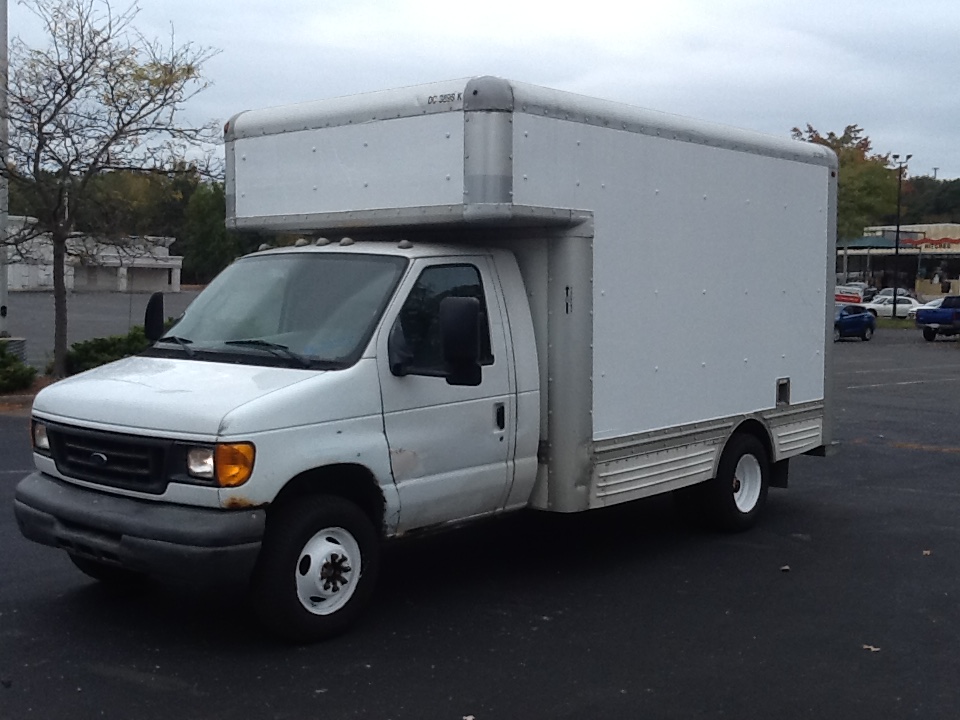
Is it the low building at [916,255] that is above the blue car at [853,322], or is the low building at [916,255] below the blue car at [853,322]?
above

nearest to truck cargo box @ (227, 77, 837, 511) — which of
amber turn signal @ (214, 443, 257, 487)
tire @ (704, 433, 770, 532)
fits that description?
tire @ (704, 433, 770, 532)

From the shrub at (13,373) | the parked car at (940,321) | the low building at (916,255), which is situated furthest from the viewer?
the low building at (916,255)

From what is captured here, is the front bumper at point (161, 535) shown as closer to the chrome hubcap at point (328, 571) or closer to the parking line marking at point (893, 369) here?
the chrome hubcap at point (328, 571)

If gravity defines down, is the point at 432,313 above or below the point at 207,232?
below

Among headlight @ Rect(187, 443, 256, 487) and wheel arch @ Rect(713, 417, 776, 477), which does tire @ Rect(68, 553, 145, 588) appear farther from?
wheel arch @ Rect(713, 417, 776, 477)

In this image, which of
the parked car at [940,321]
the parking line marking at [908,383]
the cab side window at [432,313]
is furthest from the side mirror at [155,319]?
the parked car at [940,321]

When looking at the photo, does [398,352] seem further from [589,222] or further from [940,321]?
[940,321]

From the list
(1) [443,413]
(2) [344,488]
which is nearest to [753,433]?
(1) [443,413]

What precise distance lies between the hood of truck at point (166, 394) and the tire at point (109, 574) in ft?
3.24

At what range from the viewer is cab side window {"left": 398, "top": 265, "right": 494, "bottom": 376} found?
6.26 metres

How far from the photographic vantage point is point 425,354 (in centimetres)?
632

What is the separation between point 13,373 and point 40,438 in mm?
11815

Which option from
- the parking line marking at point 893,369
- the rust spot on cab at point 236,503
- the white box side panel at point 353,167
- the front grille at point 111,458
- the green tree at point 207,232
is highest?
the green tree at point 207,232

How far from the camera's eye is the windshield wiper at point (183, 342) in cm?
634
